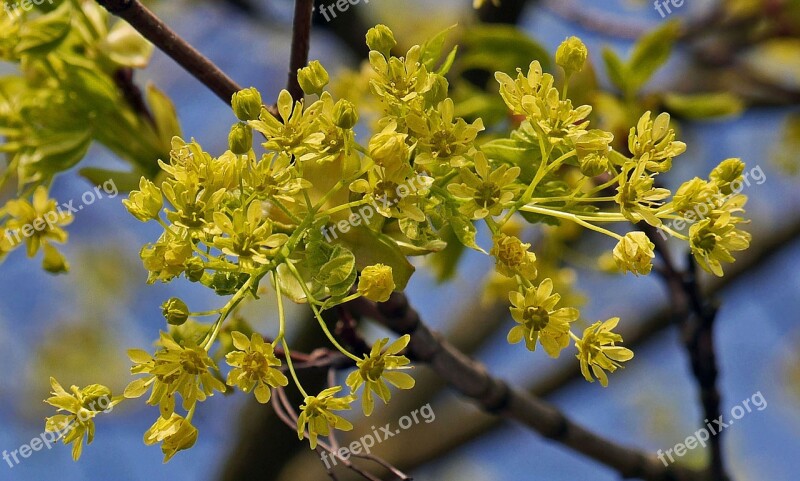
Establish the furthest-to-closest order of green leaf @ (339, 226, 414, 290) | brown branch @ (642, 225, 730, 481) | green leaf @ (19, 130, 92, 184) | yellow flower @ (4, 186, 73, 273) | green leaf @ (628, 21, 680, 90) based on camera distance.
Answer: green leaf @ (628, 21, 680, 90)
brown branch @ (642, 225, 730, 481)
green leaf @ (19, 130, 92, 184)
yellow flower @ (4, 186, 73, 273)
green leaf @ (339, 226, 414, 290)

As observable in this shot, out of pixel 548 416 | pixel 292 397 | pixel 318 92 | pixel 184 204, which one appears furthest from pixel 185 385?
pixel 292 397

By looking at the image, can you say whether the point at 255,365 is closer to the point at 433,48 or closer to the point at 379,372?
the point at 379,372

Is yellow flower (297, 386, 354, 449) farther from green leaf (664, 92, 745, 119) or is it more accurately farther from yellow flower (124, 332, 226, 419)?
green leaf (664, 92, 745, 119)

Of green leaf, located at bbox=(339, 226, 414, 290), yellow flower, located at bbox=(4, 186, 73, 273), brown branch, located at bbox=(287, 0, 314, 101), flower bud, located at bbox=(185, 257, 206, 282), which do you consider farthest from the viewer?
yellow flower, located at bbox=(4, 186, 73, 273)

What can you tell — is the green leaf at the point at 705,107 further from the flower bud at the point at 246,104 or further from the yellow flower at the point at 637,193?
the flower bud at the point at 246,104

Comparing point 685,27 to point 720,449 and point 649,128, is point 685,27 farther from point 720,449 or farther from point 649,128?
point 649,128

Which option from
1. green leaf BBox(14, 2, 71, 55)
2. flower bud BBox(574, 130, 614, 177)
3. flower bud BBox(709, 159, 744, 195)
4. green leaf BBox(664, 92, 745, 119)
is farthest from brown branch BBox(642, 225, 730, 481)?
green leaf BBox(14, 2, 71, 55)

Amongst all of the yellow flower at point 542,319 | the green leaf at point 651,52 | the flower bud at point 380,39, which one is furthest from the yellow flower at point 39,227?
the green leaf at point 651,52

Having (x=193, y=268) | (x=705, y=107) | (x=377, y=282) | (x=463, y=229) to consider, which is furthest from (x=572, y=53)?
(x=705, y=107)
